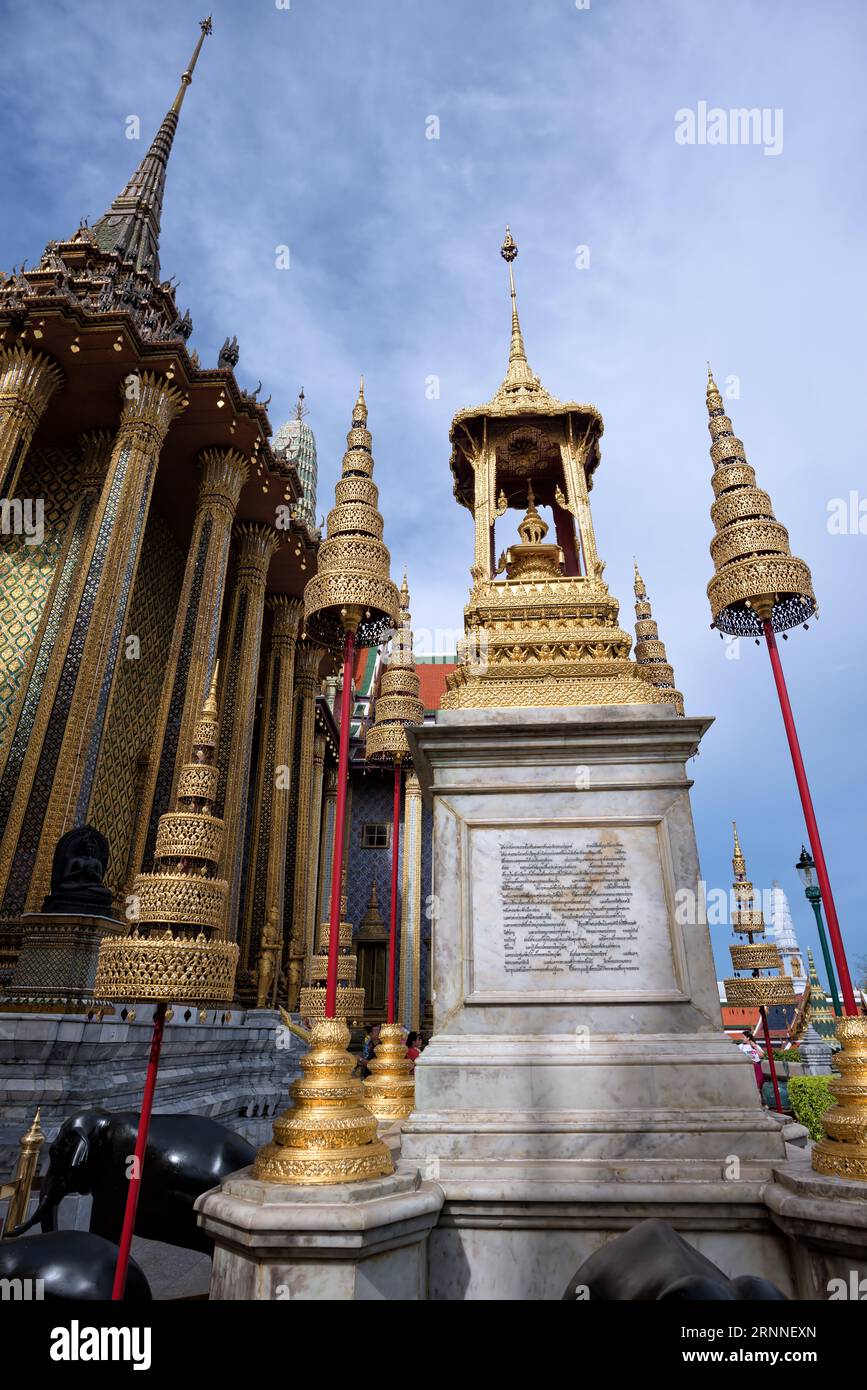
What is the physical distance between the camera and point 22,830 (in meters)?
12.7

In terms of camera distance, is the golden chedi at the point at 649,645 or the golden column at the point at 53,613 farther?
the golden column at the point at 53,613

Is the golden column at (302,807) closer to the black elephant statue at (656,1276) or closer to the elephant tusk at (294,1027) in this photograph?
the elephant tusk at (294,1027)

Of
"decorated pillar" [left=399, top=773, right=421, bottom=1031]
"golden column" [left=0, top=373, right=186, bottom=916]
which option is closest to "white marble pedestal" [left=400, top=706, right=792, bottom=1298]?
"golden column" [left=0, top=373, right=186, bottom=916]

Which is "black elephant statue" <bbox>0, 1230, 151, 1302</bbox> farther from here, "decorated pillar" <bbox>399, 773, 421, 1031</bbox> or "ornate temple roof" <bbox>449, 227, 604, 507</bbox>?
"decorated pillar" <bbox>399, 773, 421, 1031</bbox>

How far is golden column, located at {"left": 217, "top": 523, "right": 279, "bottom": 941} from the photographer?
17688 mm

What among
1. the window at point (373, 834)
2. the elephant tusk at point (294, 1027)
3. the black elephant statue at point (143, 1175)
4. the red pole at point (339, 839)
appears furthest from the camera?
the window at point (373, 834)

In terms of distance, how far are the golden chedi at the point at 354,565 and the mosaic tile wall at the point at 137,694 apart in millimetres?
9506

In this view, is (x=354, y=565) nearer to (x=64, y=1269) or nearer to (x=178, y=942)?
(x=178, y=942)

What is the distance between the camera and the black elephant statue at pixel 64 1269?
2803 millimetres

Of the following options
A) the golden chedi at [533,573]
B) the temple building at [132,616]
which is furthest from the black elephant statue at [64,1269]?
the temple building at [132,616]

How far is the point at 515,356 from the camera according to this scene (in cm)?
813

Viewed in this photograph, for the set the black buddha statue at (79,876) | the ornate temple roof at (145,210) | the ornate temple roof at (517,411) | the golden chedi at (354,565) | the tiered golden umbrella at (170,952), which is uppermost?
the ornate temple roof at (145,210)

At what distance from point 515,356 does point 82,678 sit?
9.63 m
